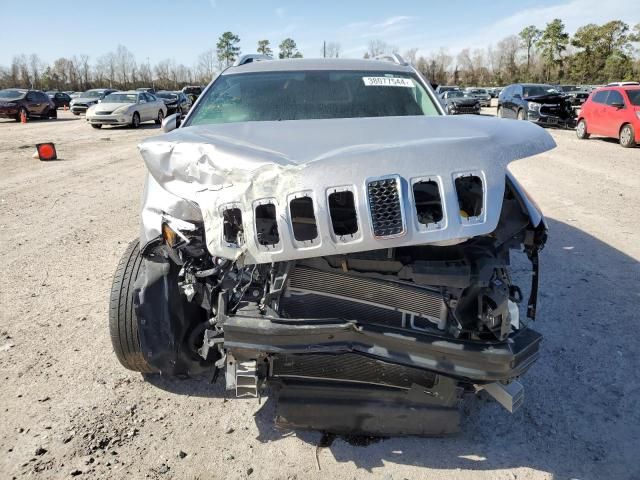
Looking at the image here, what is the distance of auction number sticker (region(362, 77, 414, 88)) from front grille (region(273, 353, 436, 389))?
7.50 feet

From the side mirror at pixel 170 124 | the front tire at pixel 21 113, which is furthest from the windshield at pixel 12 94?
the side mirror at pixel 170 124

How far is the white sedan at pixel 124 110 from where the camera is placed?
19.9m

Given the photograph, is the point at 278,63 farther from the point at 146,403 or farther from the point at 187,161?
the point at 146,403

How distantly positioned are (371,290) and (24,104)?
87.0 ft

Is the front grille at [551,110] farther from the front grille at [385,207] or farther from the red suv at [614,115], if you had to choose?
the front grille at [385,207]

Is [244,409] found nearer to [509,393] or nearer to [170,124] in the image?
[509,393]

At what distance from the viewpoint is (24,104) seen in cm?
2330

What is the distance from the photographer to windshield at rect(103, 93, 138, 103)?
819 inches

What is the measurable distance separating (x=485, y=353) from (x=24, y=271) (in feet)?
14.2

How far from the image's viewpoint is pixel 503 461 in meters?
2.35

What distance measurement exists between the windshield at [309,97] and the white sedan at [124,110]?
18233 millimetres

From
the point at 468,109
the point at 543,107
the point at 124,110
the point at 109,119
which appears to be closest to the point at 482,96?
the point at 468,109

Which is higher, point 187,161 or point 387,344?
point 187,161

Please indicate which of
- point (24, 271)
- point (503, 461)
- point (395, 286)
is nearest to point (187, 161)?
point (395, 286)
